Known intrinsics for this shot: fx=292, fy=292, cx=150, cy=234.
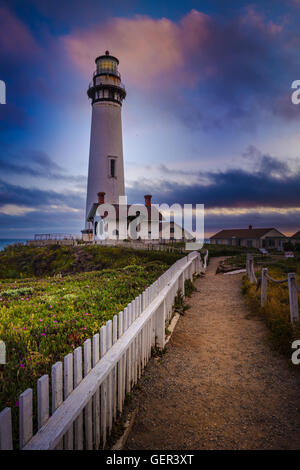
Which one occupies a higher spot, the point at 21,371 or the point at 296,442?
the point at 21,371

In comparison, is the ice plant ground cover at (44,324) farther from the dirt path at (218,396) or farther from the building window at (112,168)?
the building window at (112,168)

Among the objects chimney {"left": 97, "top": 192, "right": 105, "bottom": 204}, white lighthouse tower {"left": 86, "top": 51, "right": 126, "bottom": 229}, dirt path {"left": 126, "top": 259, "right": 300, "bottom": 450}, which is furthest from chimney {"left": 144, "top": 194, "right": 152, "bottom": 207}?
dirt path {"left": 126, "top": 259, "right": 300, "bottom": 450}

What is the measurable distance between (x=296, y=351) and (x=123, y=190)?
35018 mm

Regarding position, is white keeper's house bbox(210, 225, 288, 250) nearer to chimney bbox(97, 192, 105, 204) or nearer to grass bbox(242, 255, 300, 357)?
chimney bbox(97, 192, 105, 204)

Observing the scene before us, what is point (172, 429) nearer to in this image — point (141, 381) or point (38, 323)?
point (141, 381)

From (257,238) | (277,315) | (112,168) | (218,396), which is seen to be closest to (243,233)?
(257,238)

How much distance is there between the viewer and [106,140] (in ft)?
122

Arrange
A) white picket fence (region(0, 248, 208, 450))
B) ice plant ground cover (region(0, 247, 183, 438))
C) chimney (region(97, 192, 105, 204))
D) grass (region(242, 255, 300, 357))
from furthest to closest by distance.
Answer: chimney (region(97, 192, 105, 204)) < grass (region(242, 255, 300, 357)) < ice plant ground cover (region(0, 247, 183, 438)) < white picket fence (region(0, 248, 208, 450))

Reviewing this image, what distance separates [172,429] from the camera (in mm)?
3346

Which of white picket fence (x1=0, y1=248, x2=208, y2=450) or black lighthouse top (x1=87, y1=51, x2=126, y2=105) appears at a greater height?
black lighthouse top (x1=87, y1=51, x2=126, y2=105)

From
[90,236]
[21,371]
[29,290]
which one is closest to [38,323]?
[21,371]

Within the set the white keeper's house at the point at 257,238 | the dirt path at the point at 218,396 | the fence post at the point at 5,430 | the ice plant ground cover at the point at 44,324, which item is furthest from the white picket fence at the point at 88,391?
the white keeper's house at the point at 257,238

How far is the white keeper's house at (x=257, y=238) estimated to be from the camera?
177ft

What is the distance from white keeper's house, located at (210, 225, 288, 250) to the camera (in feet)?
177
